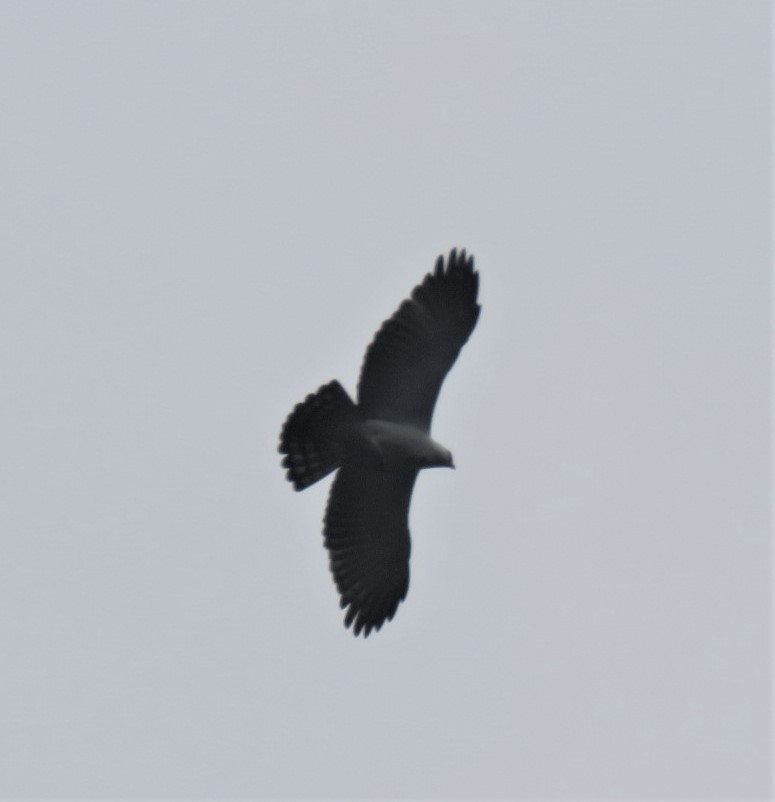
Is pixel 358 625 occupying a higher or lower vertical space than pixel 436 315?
lower

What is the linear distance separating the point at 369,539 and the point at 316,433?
1495 millimetres

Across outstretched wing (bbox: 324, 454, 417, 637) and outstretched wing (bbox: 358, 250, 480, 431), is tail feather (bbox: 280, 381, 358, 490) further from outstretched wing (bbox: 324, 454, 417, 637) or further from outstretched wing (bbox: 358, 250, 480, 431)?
outstretched wing (bbox: 324, 454, 417, 637)

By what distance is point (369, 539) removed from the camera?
62.3ft

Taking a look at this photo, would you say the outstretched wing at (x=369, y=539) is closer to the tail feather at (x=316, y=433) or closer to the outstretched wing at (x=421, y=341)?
the tail feather at (x=316, y=433)

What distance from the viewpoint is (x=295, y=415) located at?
17828mm

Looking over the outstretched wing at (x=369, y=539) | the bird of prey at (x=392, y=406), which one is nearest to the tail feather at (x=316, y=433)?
the bird of prey at (x=392, y=406)

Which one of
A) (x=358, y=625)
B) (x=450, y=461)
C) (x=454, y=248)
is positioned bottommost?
(x=358, y=625)

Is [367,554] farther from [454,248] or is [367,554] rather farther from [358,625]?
[454,248]

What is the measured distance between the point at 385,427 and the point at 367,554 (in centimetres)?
154

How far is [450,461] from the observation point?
721 inches

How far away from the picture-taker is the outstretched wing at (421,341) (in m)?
17.8

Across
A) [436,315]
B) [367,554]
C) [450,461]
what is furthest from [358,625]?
[436,315]

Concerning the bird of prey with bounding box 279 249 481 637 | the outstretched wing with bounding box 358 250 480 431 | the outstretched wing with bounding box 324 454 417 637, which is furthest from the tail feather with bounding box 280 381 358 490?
the outstretched wing with bounding box 324 454 417 637

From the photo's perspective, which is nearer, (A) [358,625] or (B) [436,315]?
(B) [436,315]
